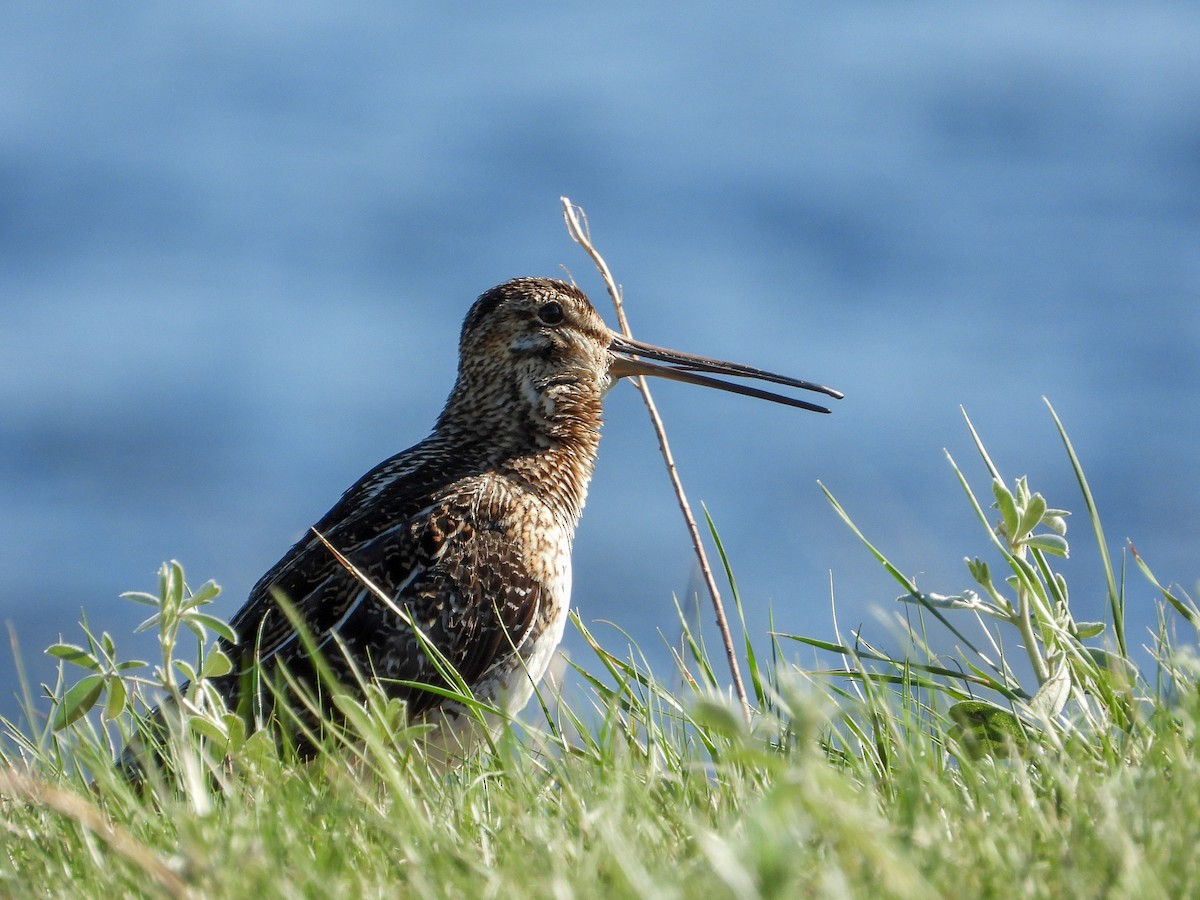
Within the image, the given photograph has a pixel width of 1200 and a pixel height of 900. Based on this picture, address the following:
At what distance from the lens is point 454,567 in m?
4.16

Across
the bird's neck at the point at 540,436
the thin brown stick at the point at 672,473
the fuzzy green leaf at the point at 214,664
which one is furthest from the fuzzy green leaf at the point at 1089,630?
the bird's neck at the point at 540,436

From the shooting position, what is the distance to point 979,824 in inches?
81.3

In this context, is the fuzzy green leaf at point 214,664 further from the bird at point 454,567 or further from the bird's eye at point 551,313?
the bird's eye at point 551,313

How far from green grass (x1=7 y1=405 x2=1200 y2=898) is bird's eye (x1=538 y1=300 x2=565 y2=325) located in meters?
1.76

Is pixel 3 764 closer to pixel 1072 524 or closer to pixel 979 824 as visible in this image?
pixel 979 824

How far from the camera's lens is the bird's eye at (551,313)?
5.11 m

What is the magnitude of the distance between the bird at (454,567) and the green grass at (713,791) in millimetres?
481

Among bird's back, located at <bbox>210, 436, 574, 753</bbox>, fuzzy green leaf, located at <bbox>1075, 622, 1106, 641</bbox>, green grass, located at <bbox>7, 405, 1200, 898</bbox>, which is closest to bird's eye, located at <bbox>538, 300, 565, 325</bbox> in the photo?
bird's back, located at <bbox>210, 436, 574, 753</bbox>

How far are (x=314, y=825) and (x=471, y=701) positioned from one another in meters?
0.68

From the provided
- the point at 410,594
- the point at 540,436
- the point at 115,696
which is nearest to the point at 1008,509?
the point at 410,594

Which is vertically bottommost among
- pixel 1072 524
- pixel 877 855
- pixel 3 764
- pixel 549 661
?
Result: pixel 1072 524

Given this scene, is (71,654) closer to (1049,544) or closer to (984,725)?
(984,725)

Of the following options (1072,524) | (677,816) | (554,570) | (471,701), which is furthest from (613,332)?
(1072,524)

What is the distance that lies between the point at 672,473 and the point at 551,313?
1.04 meters
